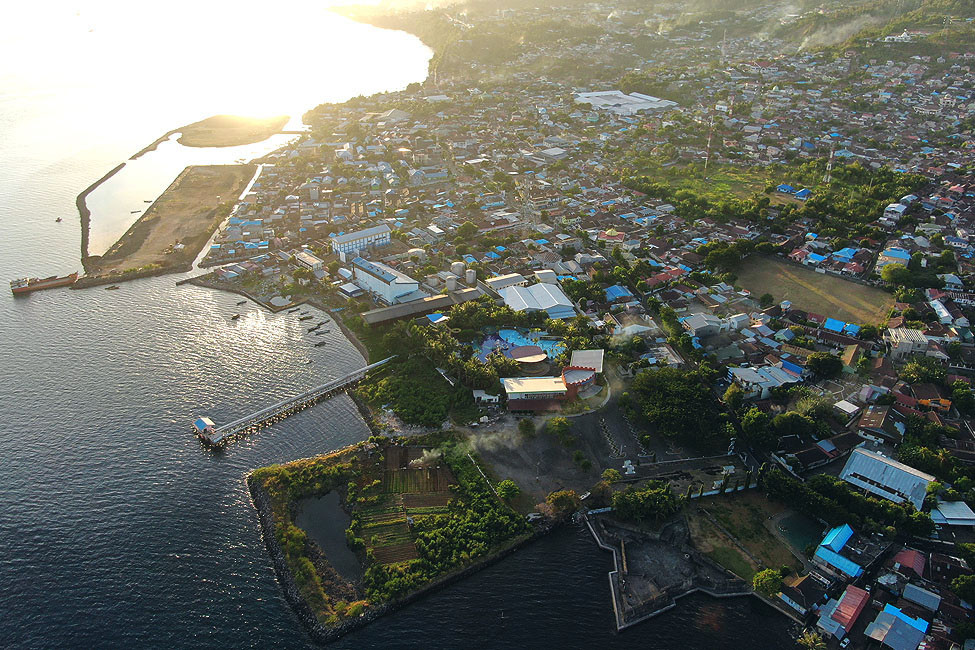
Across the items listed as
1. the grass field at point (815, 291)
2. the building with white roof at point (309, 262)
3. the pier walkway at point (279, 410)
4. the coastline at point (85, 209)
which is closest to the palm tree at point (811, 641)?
the pier walkway at point (279, 410)

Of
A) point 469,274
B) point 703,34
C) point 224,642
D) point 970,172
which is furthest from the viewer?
point 703,34

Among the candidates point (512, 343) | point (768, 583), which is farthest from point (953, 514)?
point (512, 343)

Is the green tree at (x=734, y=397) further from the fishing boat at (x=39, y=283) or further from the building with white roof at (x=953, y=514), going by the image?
the fishing boat at (x=39, y=283)

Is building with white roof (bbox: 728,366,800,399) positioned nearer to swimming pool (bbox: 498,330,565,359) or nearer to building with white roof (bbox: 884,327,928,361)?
building with white roof (bbox: 884,327,928,361)

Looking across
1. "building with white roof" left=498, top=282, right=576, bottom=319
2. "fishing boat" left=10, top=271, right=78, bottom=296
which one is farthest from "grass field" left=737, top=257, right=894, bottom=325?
"fishing boat" left=10, top=271, right=78, bottom=296

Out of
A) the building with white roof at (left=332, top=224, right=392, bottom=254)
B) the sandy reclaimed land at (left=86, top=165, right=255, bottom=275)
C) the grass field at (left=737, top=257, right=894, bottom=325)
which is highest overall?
the building with white roof at (left=332, top=224, right=392, bottom=254)

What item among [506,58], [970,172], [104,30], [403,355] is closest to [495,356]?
[403,355]

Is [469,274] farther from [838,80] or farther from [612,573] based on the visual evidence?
[838,80]
